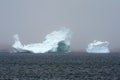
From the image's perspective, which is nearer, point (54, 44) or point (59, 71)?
point (59, 71)

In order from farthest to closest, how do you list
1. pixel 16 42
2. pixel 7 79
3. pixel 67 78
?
pixel 16 42 → pixel 67 78 → pixel 7 79

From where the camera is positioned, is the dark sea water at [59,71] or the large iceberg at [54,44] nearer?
the dark sea water at [59,71]

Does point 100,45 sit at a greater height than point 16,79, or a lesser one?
greater

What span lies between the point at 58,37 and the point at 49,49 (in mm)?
3956

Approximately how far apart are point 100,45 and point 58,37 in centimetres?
944

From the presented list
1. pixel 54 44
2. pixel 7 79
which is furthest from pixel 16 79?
pixel 54 44

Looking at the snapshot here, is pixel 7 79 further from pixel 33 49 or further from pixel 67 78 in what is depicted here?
pixel 33 49

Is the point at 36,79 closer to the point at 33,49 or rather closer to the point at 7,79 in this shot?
the point at 7,79

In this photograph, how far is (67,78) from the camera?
34312 mm

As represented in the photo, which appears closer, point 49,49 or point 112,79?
point 112,79

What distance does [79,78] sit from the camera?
34656mm

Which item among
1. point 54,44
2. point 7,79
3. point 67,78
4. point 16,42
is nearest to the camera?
point 7,79

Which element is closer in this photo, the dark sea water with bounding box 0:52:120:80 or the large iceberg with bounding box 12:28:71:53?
the dark sea water with bounding box 0:52:120:80

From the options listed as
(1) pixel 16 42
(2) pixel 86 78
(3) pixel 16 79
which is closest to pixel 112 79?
(2) pixel 86 78
